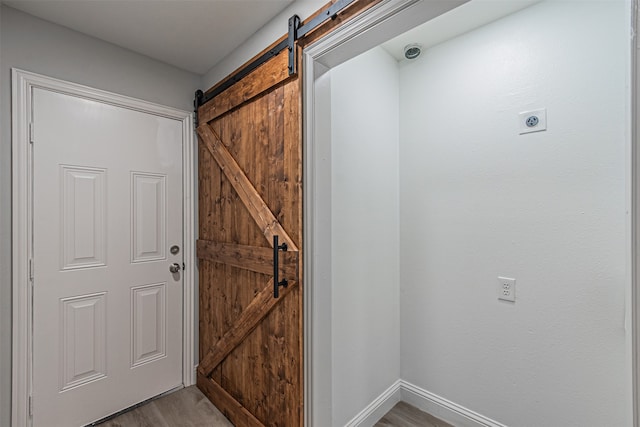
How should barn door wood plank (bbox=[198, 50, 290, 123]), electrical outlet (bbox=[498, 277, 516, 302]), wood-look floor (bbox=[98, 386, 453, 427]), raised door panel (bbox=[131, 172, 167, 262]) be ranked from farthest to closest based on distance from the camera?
raised door panel (bbox=[131, 172, 167, 262]) < wood-look floor (bbox=[98, 386, 453, 427]) < electrical outlet (bbox=[498, 277, 516, 302]) < barn door wood plank (bbox=[198, 50, 290, 123])

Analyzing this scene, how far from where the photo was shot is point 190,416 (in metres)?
1.95

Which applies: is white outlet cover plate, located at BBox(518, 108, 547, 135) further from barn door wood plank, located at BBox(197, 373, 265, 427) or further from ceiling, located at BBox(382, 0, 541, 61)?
barn door wood plank, located at BBox(197, 373, 265, 427)

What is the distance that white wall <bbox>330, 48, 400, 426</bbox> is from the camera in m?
1.69

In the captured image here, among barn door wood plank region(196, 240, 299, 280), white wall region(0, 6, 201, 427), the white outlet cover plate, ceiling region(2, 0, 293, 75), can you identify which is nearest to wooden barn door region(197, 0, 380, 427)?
barn door wood plank region(196, 240, 299, 280)

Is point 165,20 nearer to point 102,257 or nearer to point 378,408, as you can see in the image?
point 102,257

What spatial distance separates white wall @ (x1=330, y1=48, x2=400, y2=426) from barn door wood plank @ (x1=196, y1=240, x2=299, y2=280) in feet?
0.95

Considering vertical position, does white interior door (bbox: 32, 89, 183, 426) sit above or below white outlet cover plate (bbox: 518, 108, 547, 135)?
below

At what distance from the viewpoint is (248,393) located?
70.1 inches

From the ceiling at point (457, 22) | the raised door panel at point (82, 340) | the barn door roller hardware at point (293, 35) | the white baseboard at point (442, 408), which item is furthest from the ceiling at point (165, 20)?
the white baseboard at point (442, 408)

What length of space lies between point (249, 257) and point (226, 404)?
103cm

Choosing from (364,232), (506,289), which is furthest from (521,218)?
(364,232)

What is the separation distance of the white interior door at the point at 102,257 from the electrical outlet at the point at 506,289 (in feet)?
7.29

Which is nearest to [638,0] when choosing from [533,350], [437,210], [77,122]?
[437,210]

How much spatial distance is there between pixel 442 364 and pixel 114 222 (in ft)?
7.84
